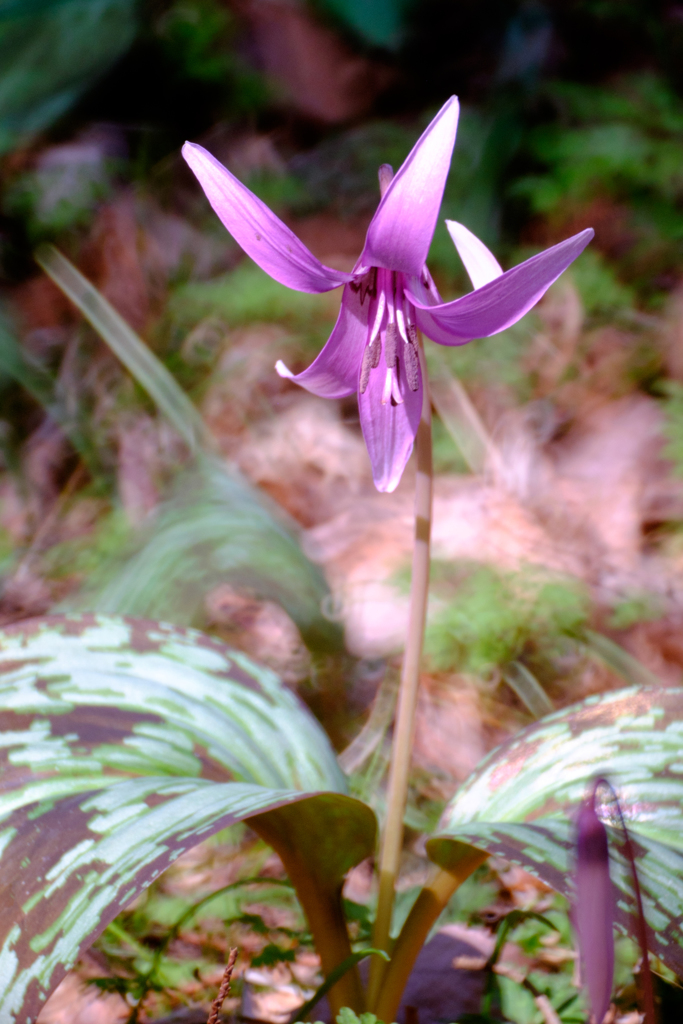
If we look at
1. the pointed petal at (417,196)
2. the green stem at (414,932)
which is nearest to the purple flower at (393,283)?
the pointed petal at (417,196)

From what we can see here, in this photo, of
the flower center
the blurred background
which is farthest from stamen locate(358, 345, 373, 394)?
the blurred background

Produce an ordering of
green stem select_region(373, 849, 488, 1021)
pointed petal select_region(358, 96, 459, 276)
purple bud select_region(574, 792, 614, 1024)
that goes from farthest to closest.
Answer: green stem select_region(373, 849, 488, 1021) → pointed petal select_region(358, 96, 459, 276) → purple bud select_region(574, 792, 614, 1024)

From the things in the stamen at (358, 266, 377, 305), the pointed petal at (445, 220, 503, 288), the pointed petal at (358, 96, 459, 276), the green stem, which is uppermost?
the pointed petal at (445, 220, 503, 288)

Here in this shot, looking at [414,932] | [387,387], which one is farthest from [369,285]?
[414,932]

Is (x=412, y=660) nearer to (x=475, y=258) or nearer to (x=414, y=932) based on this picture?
(x=414, y=932)

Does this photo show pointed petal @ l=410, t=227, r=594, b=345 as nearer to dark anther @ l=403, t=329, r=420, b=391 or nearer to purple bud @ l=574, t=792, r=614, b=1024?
dark anther @ l=403, t=329, r=420, b=391

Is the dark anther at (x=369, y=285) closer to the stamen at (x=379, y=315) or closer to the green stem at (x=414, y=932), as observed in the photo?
the stamen at (x=379, y=315)
